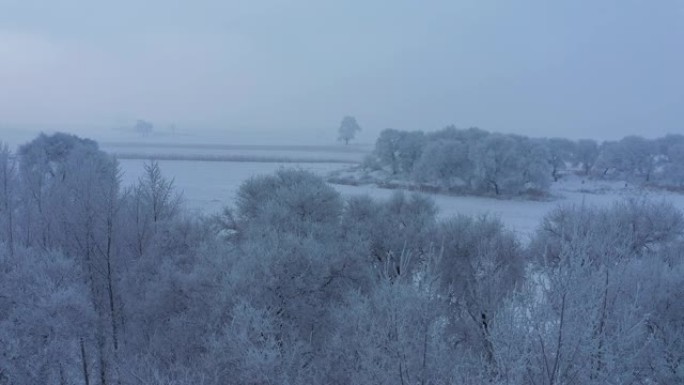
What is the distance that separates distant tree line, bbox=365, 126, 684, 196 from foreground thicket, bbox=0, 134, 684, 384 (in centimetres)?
1554

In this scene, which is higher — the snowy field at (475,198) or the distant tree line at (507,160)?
the distant tree line at (507,160)

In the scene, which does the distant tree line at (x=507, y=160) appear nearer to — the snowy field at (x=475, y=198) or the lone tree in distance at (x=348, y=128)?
the snowy field at (x=475, y=198)

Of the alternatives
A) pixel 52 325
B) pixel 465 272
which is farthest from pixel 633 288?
pixel 52 325

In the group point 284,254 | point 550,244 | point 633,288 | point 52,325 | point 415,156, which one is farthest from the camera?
point 415,156

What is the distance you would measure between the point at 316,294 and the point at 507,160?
949 inches

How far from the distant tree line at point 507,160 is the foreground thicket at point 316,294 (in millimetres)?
15543

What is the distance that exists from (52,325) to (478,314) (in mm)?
7154

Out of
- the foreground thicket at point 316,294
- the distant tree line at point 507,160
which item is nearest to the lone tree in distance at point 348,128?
the distant tree line at point 507,160

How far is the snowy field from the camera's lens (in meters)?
24.6

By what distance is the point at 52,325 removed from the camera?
7797mm

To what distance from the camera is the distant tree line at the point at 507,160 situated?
3147 centimetres

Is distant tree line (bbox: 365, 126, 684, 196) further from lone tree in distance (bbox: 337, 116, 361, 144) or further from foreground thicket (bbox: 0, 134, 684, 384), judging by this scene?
lone tree in distance (bbox: 337, 116, 361, 144)

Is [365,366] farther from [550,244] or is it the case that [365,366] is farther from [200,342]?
[550,244]

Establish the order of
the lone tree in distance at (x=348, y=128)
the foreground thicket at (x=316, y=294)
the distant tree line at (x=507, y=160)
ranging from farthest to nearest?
the lone tree in distance at (x=348, y=128) < the distant tree line at (x=507, y=160) < the foreground thicket at (x=316, y=294)
